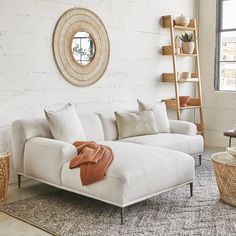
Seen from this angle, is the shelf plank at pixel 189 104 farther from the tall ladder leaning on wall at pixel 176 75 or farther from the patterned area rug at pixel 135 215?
the patterned area rug at pixel 135 215

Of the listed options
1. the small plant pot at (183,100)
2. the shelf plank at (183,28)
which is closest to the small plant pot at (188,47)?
the shelf plank at (183,28)

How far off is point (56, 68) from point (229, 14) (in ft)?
10.3

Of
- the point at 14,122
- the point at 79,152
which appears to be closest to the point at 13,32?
the point at 14,122

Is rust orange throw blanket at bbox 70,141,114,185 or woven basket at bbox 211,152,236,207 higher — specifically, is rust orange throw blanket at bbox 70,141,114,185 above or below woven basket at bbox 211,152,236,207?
above

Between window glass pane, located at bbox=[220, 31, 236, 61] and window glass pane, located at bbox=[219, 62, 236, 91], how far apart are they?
0.09 m

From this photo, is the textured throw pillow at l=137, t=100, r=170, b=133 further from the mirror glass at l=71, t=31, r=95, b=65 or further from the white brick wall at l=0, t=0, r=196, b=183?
the mirror glass at l=71, t=31, r=95, b=65

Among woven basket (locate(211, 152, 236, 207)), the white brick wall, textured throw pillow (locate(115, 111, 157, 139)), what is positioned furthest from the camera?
textured throw pillow (locate(115, 111, 157, 139))

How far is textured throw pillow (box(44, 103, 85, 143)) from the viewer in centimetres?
417

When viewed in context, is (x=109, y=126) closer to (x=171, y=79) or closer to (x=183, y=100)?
(x=171, y=79)

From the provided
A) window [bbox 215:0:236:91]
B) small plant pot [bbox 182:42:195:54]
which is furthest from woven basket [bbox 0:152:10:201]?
window [bbox 215:0:236:91]

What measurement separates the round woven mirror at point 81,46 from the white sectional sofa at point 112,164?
60 centimetres

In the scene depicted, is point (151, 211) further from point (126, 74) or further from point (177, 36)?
point (177, 36)

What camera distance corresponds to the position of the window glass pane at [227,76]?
6559mm

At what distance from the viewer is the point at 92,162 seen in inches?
137
